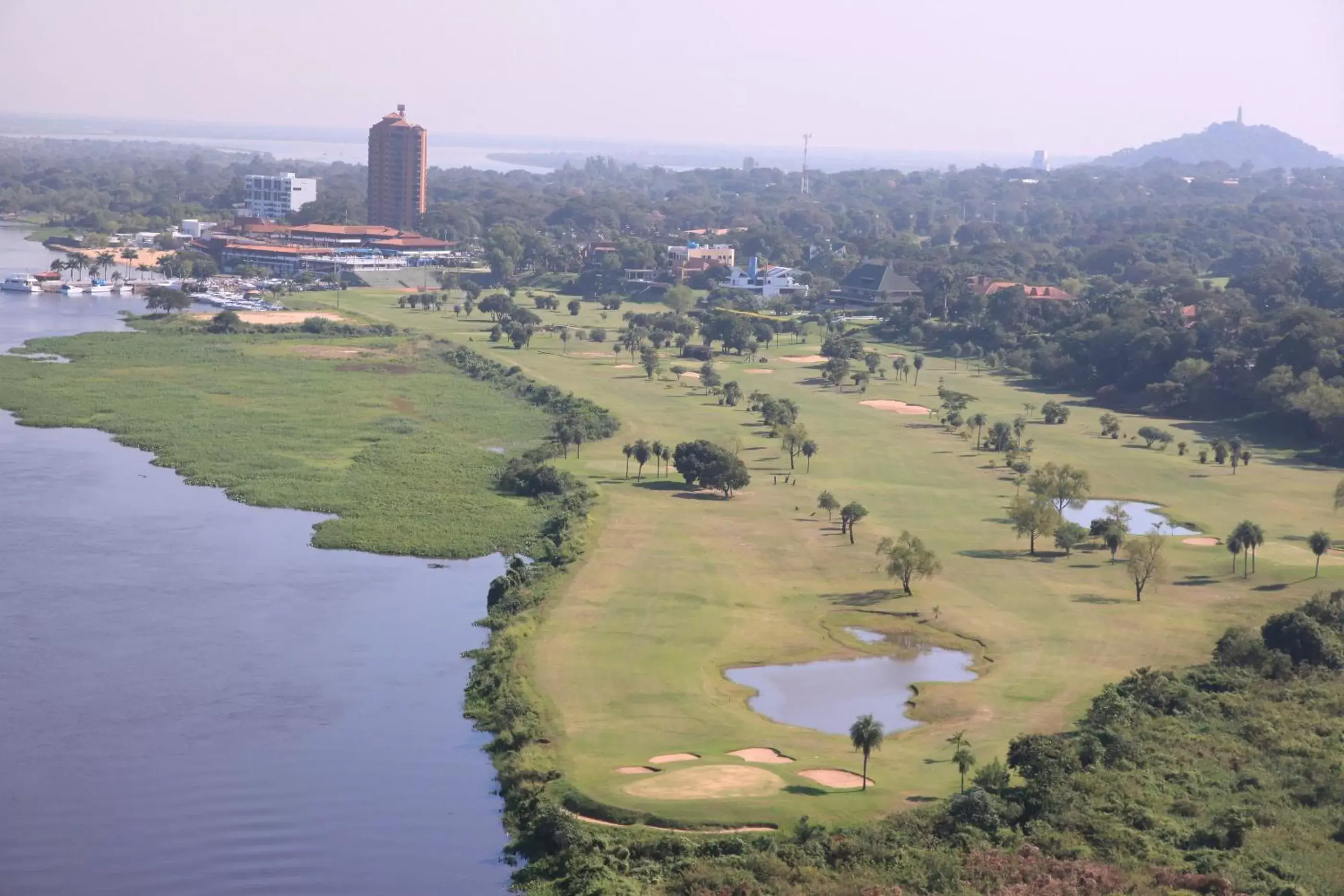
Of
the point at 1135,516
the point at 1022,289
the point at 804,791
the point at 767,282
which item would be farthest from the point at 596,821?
the point at 767,282

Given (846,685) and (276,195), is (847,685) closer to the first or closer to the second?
(846,685)

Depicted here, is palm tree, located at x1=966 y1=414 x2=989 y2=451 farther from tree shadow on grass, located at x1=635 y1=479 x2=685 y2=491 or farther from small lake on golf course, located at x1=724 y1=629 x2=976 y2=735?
small lake on golf course, located at x1=724 y1=629 x2=976 y2=735

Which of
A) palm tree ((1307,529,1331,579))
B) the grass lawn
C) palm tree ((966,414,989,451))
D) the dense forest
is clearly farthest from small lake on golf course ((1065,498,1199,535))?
the grass lawn

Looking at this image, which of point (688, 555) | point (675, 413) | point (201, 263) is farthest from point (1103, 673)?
point (201, 263)

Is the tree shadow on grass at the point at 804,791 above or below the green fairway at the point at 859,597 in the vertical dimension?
below

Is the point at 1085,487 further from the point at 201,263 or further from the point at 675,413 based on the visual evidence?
the point at 201,263

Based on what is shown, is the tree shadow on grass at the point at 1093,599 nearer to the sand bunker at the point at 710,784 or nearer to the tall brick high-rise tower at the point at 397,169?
the sand bunker at the point at 710,784

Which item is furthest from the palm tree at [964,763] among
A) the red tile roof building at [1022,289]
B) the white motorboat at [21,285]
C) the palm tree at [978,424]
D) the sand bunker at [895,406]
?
the white motorboat at [21,285]
